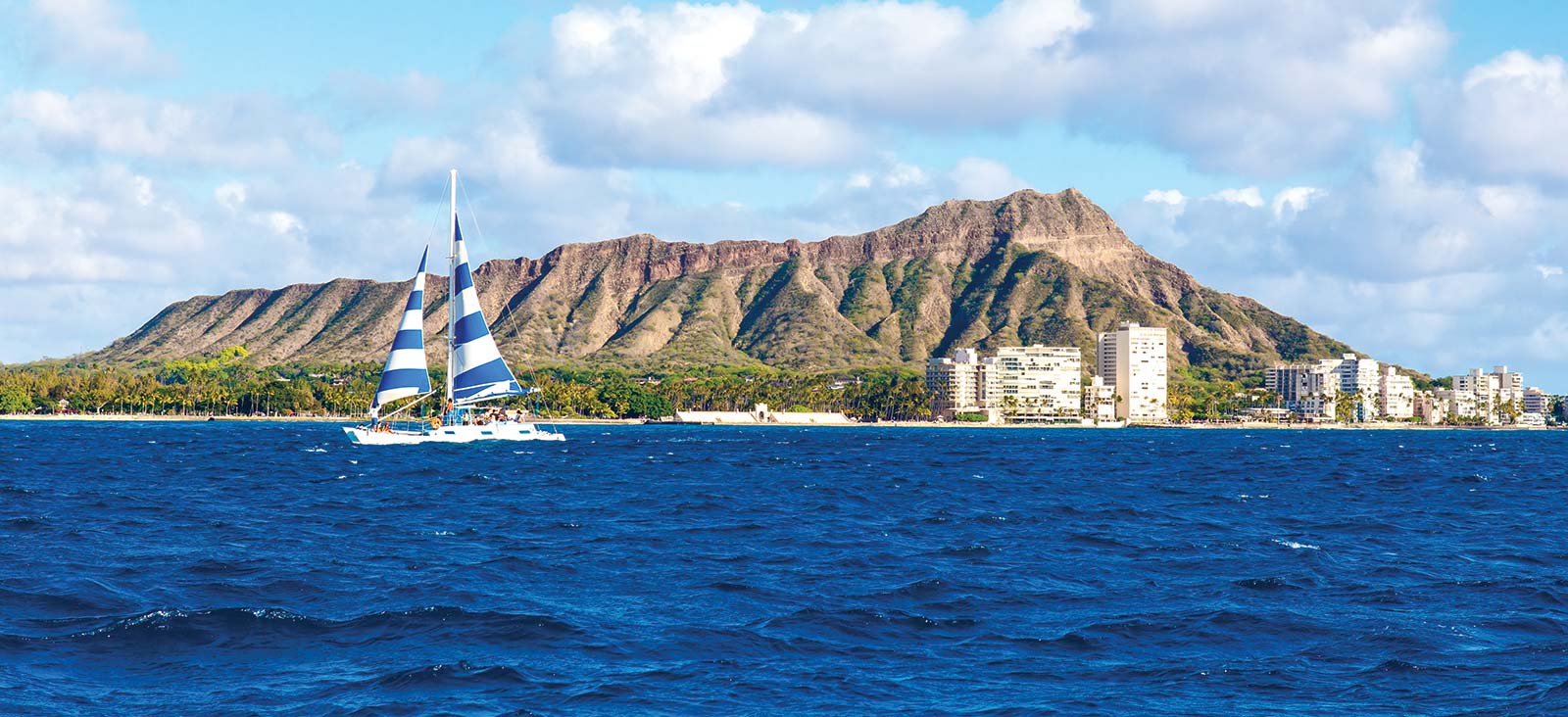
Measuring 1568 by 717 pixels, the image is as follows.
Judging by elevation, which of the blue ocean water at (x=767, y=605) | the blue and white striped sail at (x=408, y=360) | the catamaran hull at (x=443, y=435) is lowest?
the blue ocean water at (x=767, y=605)

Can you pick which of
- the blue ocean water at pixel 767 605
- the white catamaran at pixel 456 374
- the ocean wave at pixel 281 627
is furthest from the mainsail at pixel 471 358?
the ocean wave at pixel 281 627

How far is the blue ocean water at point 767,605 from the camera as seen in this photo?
2181 cm

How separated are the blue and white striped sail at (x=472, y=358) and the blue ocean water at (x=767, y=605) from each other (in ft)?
217

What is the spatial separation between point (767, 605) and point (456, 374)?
10375 centimetres

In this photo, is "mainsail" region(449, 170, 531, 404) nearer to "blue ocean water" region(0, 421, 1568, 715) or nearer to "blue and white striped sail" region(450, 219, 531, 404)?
"blue and white striped sail" region(450, 219, 531, 404)

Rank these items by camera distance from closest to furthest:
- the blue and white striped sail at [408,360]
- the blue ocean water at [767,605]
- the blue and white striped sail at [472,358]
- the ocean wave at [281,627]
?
the blue ocean water at [767,605] < the ocean wave at [281,627] < the blue and white striped sail at [408,360] < the blue and white striped sail at [472,358]

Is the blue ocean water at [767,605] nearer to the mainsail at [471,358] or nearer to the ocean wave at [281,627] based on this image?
the ocean wave at [281,627]

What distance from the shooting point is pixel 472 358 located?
4980 inches

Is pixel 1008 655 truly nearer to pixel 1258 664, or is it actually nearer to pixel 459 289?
pixel 1258 664

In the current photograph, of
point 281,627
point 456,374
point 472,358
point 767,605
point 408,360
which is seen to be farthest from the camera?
point 456,374

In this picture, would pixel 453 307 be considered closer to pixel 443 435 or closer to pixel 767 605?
pixel 443 435

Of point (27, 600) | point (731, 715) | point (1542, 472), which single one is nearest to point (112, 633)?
point (27, 600)

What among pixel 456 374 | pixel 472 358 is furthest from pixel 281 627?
pixel 456 374

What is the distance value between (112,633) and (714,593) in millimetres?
11698
